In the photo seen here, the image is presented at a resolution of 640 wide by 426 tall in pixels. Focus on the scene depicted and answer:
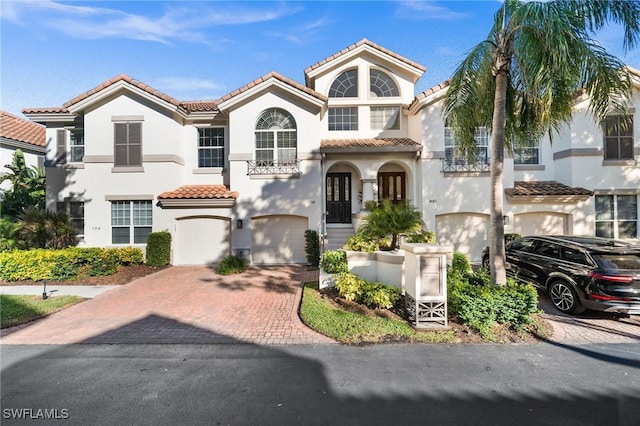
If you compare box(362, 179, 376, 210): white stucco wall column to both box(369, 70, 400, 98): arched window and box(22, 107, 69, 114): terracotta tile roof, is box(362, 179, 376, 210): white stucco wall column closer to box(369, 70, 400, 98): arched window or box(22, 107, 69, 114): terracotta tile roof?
box(369, 70, 400, 98): arched window

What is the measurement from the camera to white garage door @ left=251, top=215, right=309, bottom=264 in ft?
43.0

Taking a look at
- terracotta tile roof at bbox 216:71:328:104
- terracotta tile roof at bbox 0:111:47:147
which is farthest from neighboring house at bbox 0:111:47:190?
terracotta tile roof at bbox 216:71:328:104

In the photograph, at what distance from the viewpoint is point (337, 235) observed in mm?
13180

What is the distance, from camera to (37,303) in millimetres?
7750

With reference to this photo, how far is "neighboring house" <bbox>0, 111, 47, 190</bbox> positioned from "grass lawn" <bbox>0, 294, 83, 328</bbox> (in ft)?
35.1

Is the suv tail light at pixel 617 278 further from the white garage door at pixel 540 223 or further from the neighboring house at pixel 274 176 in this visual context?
the white garage door at pixel 540 223

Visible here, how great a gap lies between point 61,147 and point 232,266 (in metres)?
10.4

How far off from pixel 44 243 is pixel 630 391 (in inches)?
689

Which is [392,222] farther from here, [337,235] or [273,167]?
[273,167]

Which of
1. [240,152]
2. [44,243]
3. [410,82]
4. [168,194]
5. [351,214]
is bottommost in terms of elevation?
[44,243]

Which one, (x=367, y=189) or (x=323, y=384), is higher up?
(x=367, y=189)

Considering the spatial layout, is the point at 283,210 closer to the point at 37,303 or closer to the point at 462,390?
the point at 37,303

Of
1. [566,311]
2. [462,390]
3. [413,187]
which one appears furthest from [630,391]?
[413,187]
